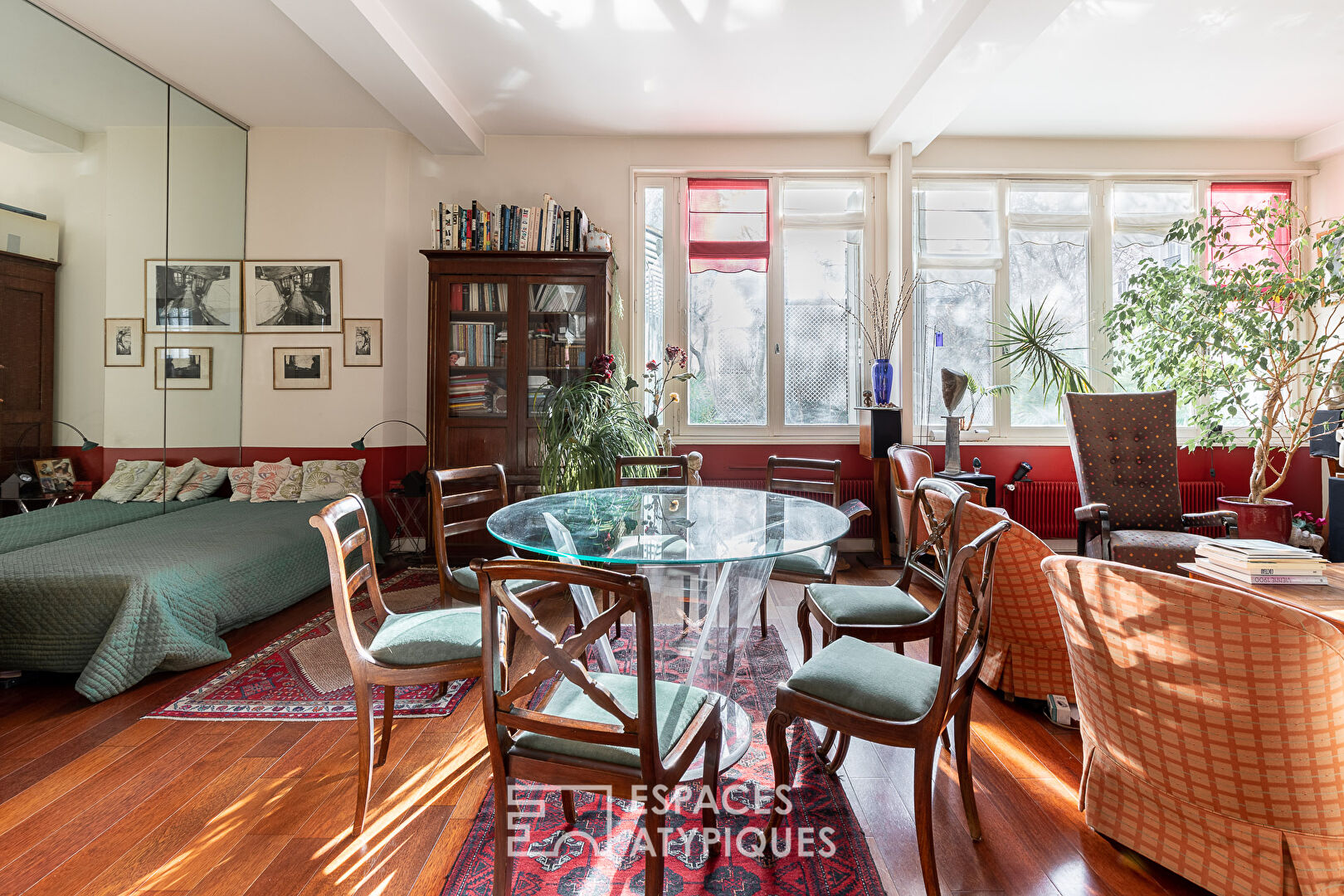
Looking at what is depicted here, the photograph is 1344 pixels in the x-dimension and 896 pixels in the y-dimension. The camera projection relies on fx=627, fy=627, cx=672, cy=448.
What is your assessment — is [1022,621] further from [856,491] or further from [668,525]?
[856,491]

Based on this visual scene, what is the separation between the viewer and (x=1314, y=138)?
4703 millimetres

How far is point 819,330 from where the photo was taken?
4.92 metres

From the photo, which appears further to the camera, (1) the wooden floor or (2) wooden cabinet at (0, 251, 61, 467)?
(2) wooden cabinet at (0, 251, 61, 467)

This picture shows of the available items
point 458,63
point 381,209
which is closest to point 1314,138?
point 458,63

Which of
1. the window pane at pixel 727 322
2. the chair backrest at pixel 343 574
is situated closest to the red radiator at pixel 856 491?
the window pane at pixel 727 322

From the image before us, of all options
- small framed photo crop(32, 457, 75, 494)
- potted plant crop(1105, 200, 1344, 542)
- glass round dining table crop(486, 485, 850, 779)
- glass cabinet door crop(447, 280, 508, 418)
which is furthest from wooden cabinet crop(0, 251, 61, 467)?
potted plant crop(1105, 200, 1344, 542)

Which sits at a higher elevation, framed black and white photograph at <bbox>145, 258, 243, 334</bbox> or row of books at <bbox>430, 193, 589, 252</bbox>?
row of books at <bbox>430, 193, 589, 252</bbox>

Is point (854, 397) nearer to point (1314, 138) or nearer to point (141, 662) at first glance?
point (1314, 138)

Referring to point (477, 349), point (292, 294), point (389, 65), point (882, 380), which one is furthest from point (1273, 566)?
point (292, 294)

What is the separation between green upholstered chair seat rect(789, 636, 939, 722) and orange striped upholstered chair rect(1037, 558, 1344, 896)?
16.3 inches

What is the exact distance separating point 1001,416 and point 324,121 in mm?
5509

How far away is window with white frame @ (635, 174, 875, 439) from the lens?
16.0 feet

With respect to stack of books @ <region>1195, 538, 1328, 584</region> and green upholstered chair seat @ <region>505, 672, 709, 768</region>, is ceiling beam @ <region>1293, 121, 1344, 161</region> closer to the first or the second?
stack of books @ <region>1195, 538, 1328, 584</region>

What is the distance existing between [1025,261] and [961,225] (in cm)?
59
